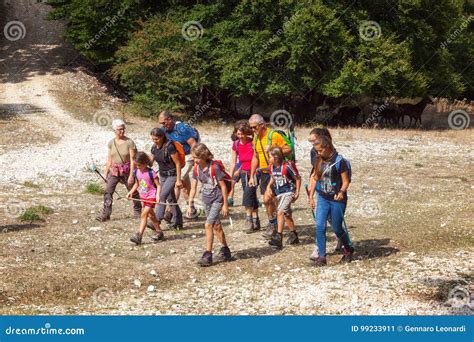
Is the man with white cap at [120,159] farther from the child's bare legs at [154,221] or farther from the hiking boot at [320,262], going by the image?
the hiking boot at [320,262]

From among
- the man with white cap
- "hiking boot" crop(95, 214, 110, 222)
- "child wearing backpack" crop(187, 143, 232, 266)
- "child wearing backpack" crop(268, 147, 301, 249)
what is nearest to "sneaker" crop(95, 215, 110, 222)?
"hiking boot" crop(95, 214, 110, 222)

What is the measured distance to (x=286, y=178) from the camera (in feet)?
34.9

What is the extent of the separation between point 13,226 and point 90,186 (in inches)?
153

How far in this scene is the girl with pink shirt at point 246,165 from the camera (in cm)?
1158

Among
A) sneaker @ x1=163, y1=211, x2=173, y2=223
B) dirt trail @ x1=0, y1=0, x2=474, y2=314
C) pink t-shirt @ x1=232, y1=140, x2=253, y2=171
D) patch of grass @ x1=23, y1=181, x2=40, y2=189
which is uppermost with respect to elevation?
pink t-shirt @ x1=232, y1=140, x2=253, y2=171

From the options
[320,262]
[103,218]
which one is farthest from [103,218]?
[320,262]

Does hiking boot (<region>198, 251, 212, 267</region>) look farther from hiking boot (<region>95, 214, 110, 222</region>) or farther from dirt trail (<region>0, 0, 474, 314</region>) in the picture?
hiking boot (<region>95, 214, 110, 222</region>)

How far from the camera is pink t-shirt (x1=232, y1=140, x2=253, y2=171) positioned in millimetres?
11781

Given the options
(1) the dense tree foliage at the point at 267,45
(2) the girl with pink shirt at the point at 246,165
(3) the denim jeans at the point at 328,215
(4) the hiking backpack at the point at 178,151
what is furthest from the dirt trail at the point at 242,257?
(1) the dense tree foliage at the point at 267,45

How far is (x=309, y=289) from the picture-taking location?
8.83m

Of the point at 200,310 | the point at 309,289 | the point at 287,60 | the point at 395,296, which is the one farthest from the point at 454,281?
the point at 287,60

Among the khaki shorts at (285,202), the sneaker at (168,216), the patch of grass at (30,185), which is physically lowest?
the sneaker at (168,216)

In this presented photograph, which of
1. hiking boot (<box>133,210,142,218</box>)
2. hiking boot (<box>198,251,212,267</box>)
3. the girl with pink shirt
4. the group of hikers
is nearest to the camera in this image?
the group of hikers

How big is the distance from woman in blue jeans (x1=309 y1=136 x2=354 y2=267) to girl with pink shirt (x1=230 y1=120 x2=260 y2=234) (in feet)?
7.22
